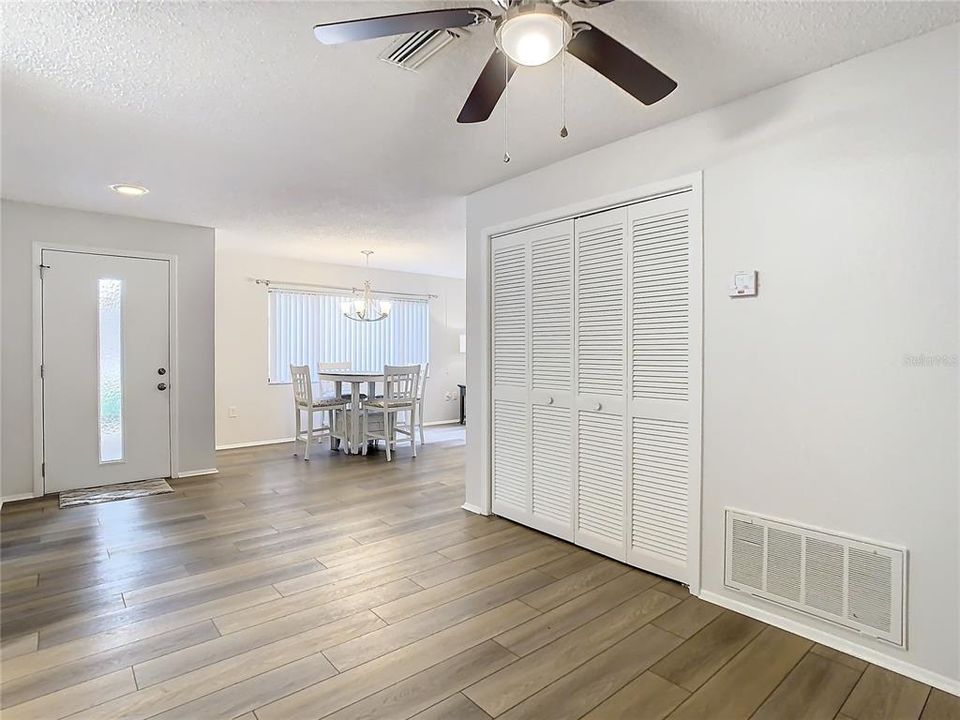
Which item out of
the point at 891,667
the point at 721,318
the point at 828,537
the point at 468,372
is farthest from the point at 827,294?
the point at 468,372

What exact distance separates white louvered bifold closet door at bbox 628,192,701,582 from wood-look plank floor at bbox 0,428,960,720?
25 cm

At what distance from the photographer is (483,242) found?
3.77 m

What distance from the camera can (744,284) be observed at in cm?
236

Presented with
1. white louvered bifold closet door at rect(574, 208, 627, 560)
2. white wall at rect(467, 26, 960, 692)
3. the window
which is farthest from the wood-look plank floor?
the window

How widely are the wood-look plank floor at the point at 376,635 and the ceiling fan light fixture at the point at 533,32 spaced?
80.3 inches

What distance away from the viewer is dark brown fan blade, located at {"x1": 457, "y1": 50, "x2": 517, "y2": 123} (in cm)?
164

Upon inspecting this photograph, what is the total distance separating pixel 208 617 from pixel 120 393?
10.0 ft

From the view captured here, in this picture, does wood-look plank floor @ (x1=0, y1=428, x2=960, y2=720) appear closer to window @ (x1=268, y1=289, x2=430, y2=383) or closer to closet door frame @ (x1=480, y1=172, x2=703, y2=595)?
closet door frame @ (x1=480, y1=172, x2=703, y2=595)

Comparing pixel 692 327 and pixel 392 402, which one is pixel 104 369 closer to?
pixel 392 402

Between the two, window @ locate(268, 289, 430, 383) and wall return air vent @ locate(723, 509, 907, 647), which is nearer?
wall return air vent @ locate(723, 509, 907, 647)

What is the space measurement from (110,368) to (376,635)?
3744 millimetres

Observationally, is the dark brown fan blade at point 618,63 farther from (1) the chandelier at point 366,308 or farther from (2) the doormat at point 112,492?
(1) the chandelier at point 366,308

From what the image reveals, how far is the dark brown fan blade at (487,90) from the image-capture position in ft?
5.38

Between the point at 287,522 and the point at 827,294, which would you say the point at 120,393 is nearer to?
the point at 287,522
